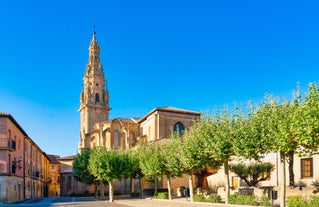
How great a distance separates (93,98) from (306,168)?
57.7 meters

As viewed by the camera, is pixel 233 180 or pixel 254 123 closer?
pixel 254 123

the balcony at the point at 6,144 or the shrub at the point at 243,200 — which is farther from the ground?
the balcony at the point at 6,144

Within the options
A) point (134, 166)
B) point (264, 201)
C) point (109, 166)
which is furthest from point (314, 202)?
point (134, 166)

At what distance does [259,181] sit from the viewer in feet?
116

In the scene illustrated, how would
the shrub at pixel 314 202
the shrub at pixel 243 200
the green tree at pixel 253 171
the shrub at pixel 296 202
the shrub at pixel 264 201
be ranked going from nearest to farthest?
1. the shrub at pixel 314 202
2. the shrub at pixel 296 202
3. the shrub at pixel 264 201
4. the shrub at pixel 243 200
5. the green tree at pixel 253 171

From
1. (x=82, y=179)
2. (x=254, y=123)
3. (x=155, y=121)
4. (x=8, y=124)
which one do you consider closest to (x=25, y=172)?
(x=82, y=179)

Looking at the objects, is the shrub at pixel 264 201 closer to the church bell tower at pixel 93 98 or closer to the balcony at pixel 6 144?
the balcony at pixel 6 144

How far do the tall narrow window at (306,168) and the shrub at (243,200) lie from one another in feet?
35.0

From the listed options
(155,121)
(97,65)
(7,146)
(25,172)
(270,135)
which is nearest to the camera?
(270,135)

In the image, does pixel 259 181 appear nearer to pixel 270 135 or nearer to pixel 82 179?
pixel 270 135

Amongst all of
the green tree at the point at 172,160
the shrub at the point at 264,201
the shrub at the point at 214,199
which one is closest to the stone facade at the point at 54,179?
the green tree at the point at 172,160

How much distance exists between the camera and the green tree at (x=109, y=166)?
3706 cm

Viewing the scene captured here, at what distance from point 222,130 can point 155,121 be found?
35.1 m

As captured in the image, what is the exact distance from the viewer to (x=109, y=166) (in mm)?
37062
